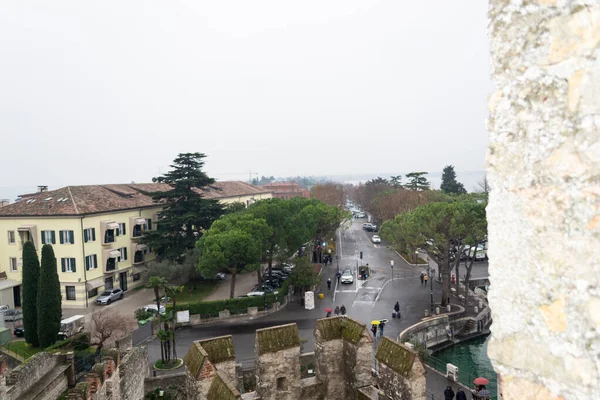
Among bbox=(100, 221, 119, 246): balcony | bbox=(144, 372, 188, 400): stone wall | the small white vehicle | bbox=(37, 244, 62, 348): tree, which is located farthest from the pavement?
bbox=(100, 221, 119, 246): balcony

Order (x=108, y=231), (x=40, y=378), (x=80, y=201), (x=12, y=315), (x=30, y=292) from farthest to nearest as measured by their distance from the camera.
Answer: (x=108, y=231)
(x=80, y=201)
(x=12, y=315)
(x=30, y=292)
(x=40, y=378)

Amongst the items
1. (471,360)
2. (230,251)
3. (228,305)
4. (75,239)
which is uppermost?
(75,239)

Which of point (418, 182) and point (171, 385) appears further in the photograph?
point (418, 182)

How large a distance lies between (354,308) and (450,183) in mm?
54015

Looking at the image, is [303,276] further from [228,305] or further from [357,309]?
[228,305]

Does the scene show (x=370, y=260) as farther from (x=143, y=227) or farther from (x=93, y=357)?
(x=93, y=357)

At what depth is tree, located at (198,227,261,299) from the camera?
28.1 metres

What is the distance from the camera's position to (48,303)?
907 inches

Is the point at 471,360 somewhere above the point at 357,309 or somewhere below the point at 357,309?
below

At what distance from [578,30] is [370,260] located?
44.7 m

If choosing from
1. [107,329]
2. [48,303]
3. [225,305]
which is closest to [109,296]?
[48,303]

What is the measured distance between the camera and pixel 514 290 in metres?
2.38

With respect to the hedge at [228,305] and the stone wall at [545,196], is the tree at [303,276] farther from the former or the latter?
the stone wall at [545,196]

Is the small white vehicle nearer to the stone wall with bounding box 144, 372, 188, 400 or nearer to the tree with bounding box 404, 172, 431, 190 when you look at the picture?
the stone wall with bounding box 144, 372, 188, 400
